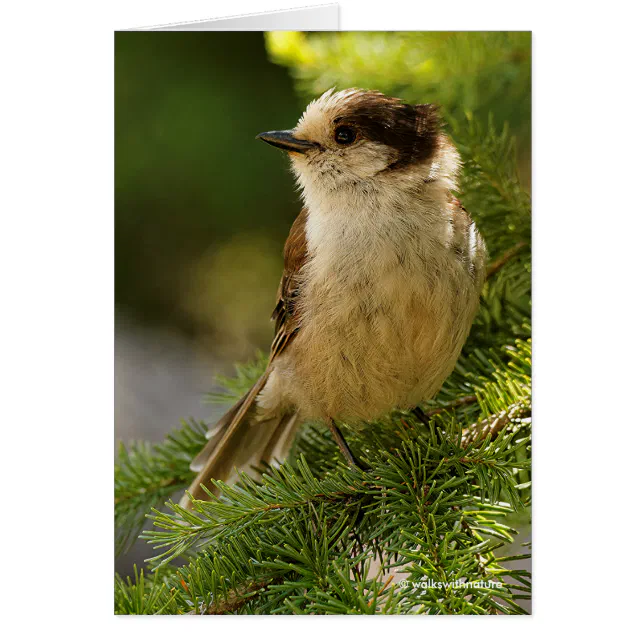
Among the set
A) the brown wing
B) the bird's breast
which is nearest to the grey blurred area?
the brown wing

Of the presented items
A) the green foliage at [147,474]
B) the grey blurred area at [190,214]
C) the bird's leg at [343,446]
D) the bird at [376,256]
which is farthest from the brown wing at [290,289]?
the green foliage at [147,474]

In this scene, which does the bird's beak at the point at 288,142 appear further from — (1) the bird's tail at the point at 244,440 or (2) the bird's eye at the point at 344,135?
(1) the bird's tail at the point at 244,440

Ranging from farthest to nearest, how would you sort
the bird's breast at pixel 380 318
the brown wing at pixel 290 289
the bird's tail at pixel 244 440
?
the bird's tail at pixel 244 440 → the brown wing at pixel 290 289 → the bird's breast at pixel 380 318

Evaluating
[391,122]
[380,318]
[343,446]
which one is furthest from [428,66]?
[343,446]
